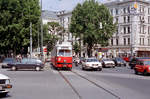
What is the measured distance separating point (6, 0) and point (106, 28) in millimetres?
26247

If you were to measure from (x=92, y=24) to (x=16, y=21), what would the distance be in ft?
71.4

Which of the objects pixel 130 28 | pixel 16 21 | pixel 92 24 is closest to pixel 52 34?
pixel 92 24

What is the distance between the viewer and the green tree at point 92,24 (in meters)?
71.6

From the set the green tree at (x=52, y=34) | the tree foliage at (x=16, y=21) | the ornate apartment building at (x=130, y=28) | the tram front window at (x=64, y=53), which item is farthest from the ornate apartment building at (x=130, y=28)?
the tram front window at (x=64, y=53)

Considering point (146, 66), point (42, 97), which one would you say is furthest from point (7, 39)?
point (42, 97)

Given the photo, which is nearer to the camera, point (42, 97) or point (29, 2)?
point (42, 97)

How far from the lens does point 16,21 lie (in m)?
54.6

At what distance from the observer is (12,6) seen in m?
54.7

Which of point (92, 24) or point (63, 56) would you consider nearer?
point (63, 56)

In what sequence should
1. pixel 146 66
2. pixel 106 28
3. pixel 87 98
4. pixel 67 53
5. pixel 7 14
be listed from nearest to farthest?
1. pixel 87 98
2. pixel 146 66
3. pixel 67 53
4. pixel 7 14
5. pixel 106 28

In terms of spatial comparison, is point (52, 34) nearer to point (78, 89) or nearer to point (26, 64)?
point (26, 64)

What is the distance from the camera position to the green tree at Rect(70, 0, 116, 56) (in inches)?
2817

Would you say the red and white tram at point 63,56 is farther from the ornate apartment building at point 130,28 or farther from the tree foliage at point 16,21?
the ornate apartment building at point 130,28

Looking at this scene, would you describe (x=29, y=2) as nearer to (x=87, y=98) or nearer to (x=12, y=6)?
(x=12, y=6)
